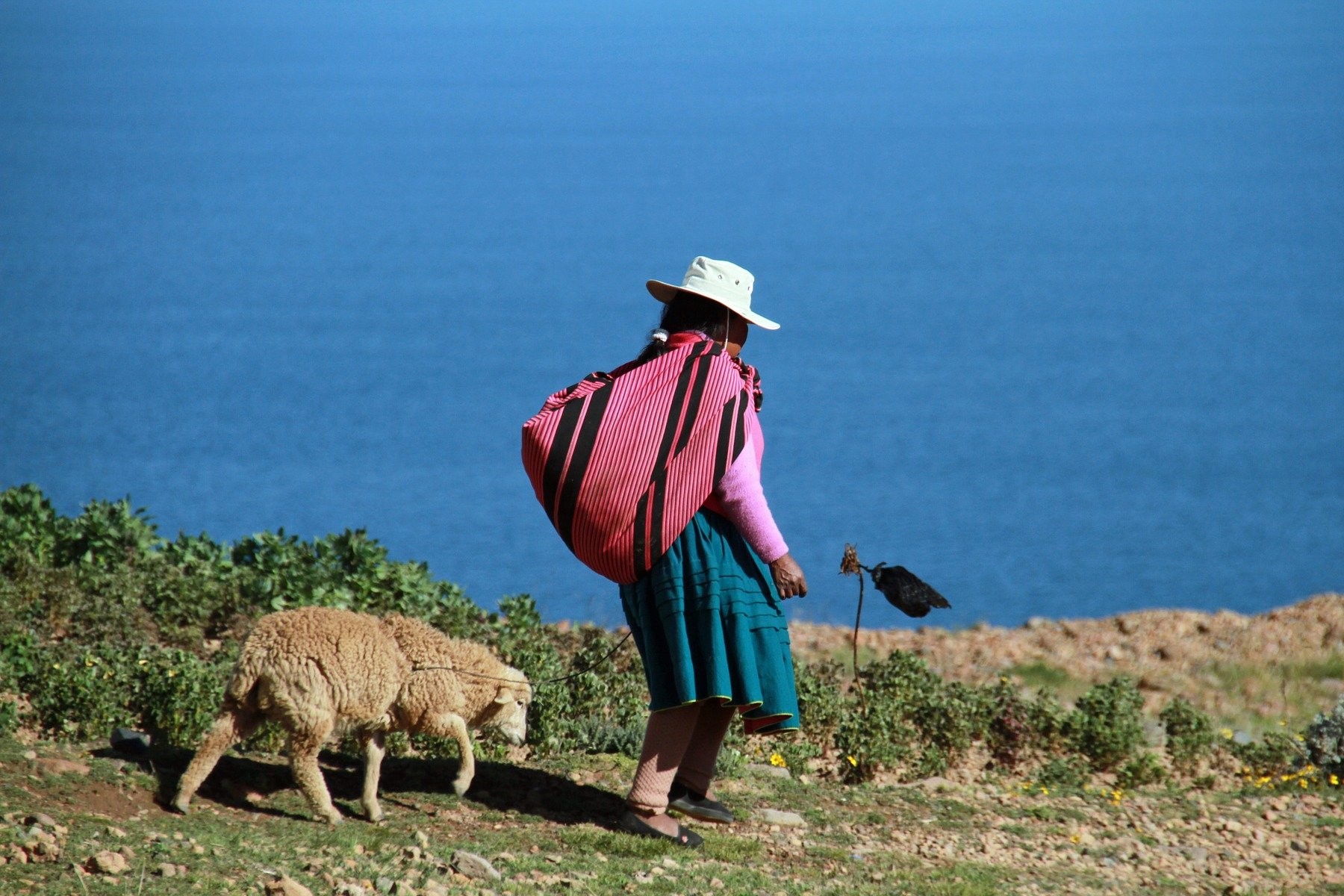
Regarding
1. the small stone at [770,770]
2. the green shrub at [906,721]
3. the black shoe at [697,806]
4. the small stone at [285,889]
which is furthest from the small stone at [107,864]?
the green shrub at [906,721]

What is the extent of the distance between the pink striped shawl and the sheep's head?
86cm

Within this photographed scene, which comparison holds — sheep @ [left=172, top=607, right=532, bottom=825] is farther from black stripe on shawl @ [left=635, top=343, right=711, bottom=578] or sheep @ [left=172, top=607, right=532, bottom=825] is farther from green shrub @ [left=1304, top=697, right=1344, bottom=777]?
green shrub @ [left=1304, top=697, right=1344, bottom=777]

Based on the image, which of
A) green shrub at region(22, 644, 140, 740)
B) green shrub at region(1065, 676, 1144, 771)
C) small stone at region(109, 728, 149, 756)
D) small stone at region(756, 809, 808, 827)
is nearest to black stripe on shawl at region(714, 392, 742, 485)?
small stone at region(756, 809, 808, 827)

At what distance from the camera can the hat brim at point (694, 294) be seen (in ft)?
16.4

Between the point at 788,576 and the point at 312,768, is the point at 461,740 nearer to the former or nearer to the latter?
the point at 312,768

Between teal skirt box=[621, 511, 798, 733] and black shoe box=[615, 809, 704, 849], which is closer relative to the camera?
teal skirt box=[621, 511, 798, 733]

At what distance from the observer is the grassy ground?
4.54 metres

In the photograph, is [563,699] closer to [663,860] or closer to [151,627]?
[663,860]

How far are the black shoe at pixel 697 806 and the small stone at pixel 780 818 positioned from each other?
21 cm

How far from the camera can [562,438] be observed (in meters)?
4.92

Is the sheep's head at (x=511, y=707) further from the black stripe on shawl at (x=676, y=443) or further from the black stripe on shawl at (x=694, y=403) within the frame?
the black stripe on shawl at (x=694, y=403)

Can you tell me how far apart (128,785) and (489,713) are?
51.7 inches

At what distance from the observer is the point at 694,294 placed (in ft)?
16.5

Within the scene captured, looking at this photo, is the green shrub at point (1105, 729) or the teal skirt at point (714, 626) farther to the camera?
the green shrub at point (1105, 729)
